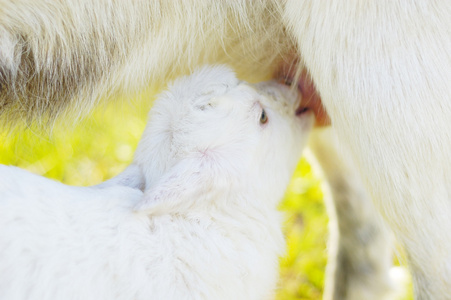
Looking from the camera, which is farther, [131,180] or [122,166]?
[122,166]

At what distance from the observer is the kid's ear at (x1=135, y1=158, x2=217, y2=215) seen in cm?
139

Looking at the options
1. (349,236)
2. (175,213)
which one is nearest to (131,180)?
(175,213)

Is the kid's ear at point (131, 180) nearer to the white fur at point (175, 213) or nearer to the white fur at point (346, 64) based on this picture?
the white fur at point (175, 213)

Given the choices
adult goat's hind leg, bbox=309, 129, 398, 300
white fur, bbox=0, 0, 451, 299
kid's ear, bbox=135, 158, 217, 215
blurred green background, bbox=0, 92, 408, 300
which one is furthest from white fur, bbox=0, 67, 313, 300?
blurred green background, bbox=0, 92, 408, 300

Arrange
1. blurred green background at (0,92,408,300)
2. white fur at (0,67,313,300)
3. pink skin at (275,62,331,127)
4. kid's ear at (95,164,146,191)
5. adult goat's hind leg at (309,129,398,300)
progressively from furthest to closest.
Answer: blurred green background at (0,92,408,300), adult goat's hind leg at (309,129,398,300), pink skin at (275,62,331,127), kid's ear at (95,164,146,191), white fur at (0,67,313,300)

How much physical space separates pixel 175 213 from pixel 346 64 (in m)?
0.52

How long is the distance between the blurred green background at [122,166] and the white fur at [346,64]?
1.70ft

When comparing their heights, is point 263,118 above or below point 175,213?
above

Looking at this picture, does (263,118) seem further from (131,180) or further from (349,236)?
(349,236)

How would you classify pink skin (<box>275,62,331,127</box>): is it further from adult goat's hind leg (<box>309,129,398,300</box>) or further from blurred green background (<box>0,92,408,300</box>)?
blurred green background (<box>0,92,408,300</box>)

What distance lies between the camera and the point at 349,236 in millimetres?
2326

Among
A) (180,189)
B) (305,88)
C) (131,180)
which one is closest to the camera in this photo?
(180,189)

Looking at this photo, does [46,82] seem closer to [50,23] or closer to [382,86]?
[50,23]

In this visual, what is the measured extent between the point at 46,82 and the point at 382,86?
94 cm
